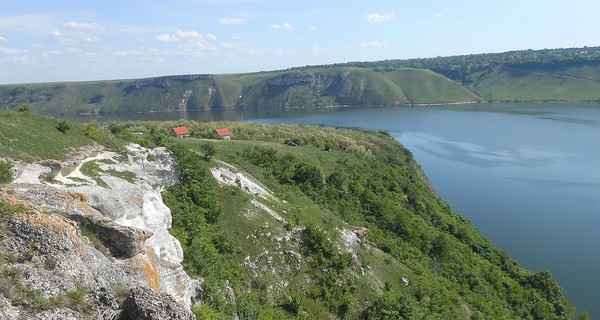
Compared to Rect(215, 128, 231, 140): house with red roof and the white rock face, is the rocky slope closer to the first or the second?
the white rock face

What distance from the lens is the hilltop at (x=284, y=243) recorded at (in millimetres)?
17844

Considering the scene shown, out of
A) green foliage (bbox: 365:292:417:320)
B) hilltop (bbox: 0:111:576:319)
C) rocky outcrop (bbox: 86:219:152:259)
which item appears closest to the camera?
rocky outcrop (bbox: 86:219:152:259)

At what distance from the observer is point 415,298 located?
28.3 meters

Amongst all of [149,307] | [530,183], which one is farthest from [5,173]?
[530,183]

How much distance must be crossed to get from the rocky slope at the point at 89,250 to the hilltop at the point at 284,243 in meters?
0.10

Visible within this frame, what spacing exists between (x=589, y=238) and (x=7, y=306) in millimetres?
65854

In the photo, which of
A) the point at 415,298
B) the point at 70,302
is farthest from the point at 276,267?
the point at 70,302

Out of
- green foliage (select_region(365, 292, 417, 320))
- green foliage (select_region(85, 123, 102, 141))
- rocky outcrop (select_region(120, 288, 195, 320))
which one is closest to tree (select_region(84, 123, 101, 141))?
green foliage (select_region(85, 123, 102, 141))

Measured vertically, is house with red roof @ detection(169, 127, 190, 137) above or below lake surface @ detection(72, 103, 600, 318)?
above

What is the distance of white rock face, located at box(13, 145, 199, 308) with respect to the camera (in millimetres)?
15675

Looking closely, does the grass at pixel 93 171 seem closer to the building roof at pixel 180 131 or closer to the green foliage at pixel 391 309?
Answer: the green foliage at pixel 391 309

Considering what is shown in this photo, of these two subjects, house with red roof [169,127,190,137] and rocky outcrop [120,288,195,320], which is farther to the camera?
house with red roof [169,127,190,137]

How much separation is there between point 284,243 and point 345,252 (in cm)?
454

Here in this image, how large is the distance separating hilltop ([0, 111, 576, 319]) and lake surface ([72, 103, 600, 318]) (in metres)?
10.7
